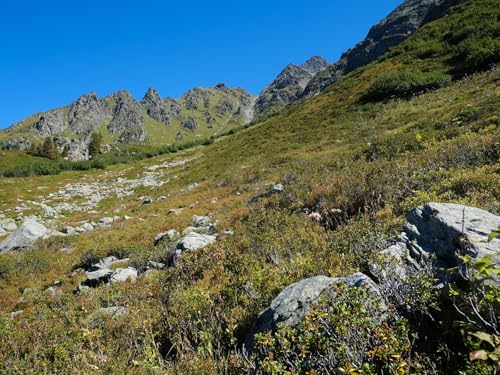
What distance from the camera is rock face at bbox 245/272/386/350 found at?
384 centimetres

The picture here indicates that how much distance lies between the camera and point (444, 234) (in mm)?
4285

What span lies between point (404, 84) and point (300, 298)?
A: 32.1 meters

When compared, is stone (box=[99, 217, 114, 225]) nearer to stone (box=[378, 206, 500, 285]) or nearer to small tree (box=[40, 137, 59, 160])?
stone (box=[378, 206, 500, 285])

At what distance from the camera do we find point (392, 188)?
27.8 feet

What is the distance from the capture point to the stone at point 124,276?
8.91m

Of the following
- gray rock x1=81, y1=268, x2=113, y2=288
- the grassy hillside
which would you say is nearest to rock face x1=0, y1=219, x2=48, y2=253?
the grassy hillside

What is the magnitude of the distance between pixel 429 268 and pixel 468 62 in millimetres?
32532

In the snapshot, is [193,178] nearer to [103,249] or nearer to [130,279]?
[103,249]

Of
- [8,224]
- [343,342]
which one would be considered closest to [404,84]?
[343,342]

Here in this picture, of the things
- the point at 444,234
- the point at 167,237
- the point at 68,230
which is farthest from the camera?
the point at 68,230

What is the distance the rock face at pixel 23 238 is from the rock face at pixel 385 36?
A: 118306 mm

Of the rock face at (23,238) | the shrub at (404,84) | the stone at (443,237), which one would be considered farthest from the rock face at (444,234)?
the shrub at (404,84)

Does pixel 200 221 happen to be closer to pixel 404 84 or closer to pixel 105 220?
pixel 105 220

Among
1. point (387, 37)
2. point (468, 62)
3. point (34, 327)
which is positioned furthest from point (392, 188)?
point (387, 37)
